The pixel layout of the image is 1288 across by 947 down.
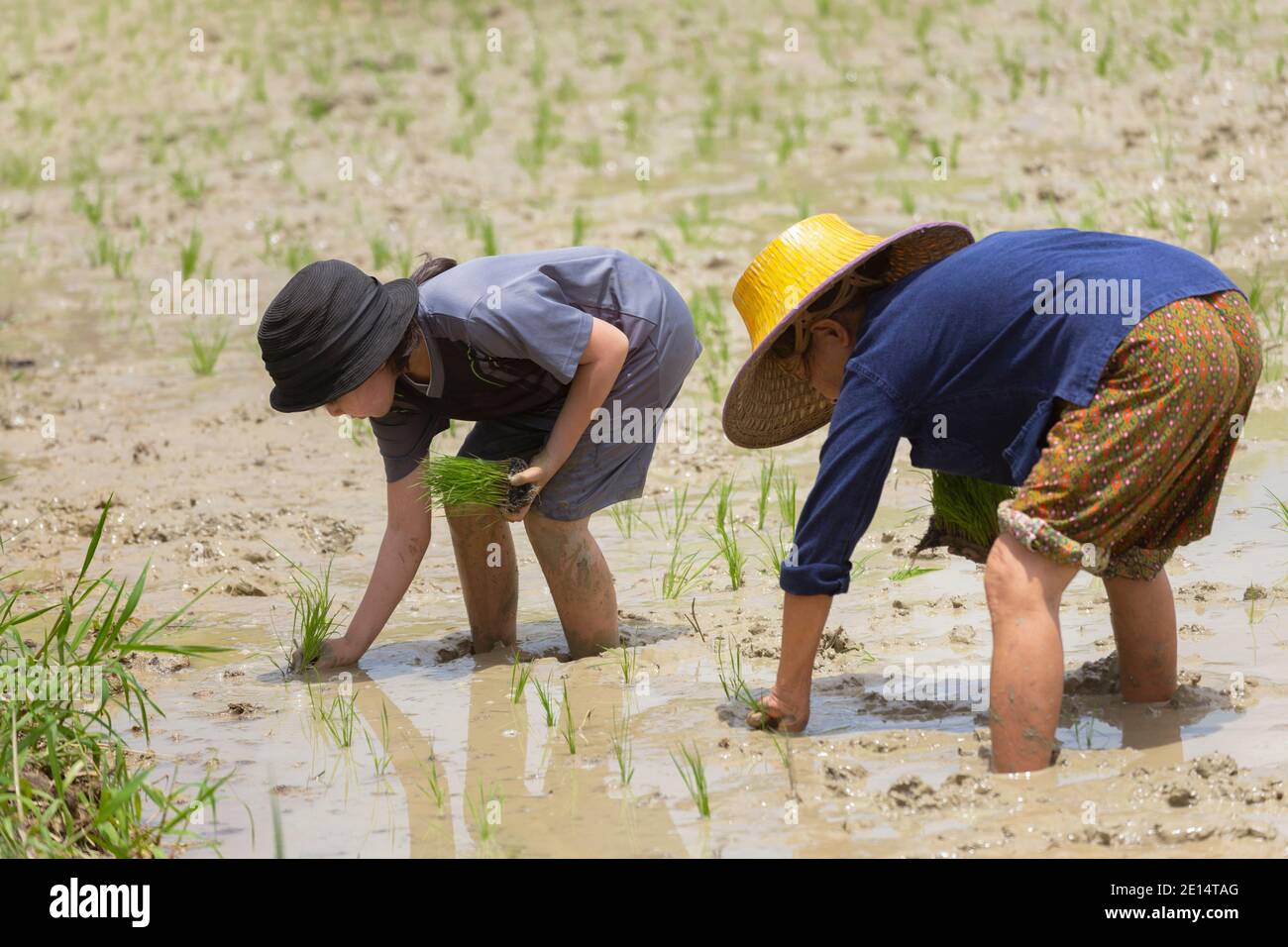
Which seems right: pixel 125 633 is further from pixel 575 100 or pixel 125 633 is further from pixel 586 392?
pixel 575 100

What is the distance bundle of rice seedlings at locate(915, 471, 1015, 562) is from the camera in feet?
10.5

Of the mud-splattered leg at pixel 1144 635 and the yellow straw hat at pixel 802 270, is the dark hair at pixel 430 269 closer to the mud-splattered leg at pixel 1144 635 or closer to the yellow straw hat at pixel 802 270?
the yellow straw hat at pixel 802 270

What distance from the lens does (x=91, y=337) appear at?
6961 mm

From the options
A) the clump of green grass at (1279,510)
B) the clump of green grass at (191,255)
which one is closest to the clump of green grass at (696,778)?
the clump of green grass at (1279,510)

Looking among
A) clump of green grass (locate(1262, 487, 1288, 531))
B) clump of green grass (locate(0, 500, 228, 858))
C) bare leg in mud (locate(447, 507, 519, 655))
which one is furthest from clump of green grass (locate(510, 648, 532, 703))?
clump of green grass (locate(1262, 487, 1288, 531))

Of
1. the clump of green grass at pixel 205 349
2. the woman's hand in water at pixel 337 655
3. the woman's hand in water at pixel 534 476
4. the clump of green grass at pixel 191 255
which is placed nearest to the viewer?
the woman's hand in water at pixel 534 476

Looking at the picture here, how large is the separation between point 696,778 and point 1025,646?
0.60 meters

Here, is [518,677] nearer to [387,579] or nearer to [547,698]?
[547,698]

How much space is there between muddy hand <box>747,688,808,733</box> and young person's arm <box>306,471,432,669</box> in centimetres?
102

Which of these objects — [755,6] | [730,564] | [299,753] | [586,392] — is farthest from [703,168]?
[299,753]

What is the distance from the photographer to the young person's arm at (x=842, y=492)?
2.70m

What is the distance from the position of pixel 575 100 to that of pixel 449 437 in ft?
14.9

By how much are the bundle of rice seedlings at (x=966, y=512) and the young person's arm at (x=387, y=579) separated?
1.18 m

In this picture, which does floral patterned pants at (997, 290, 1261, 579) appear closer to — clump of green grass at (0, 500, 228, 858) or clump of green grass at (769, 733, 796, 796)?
clump of green grass at (769, 733, 796, 796)
